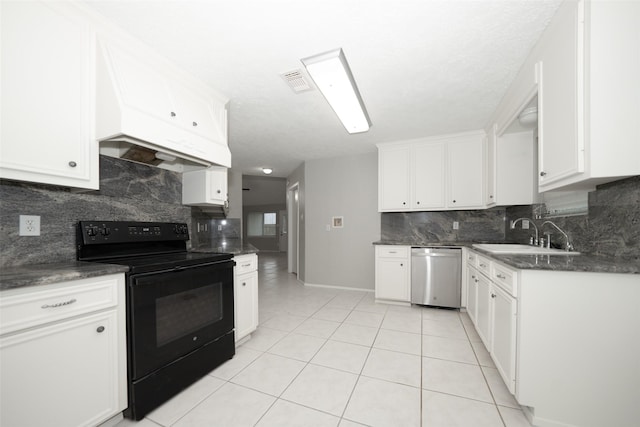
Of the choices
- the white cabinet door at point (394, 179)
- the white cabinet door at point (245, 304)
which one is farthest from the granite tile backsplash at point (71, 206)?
the white cabinet door at point (394, 179)

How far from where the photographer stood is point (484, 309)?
2242 millimetres

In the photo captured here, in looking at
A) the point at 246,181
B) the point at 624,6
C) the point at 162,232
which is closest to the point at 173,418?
the point at 162,232

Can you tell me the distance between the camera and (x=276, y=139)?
3.62 meters

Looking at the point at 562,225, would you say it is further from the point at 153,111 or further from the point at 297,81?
the point at 153,111

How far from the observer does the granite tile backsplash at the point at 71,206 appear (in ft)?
4.64

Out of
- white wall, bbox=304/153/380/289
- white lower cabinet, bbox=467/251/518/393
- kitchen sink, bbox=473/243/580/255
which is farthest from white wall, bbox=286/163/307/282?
kitchen sink, bbox=473/243/580/255

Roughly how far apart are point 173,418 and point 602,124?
2885mm

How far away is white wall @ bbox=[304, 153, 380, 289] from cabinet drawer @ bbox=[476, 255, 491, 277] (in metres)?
1.92

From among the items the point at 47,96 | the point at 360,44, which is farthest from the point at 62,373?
the point at 360,44

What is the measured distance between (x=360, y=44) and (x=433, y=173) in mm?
2442

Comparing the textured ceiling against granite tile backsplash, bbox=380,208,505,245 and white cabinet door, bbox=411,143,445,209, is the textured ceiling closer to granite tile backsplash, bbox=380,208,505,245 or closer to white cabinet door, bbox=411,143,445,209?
white cabinet door, bbox=411,143,445,209

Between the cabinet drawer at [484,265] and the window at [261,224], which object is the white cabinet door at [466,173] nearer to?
the cabinet drawer at [484,265]

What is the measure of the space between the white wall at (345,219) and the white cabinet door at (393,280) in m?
0.63

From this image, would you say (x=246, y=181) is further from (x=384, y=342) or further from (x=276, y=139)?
(x=384, y=342)
